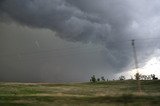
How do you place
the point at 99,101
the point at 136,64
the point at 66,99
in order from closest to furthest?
the point at 99,101 < the point at 66,99 < the point at 136,64

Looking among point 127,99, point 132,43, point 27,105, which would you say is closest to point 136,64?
point 132,43

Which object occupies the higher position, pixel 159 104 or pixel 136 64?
pixel 136 64

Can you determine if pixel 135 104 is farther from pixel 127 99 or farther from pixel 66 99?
pixel 66 99

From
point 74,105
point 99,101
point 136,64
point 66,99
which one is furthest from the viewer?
point 136,64

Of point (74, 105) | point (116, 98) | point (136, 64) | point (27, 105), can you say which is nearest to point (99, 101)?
point (116, 98)

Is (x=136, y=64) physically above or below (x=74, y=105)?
above

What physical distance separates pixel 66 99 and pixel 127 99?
16745mm

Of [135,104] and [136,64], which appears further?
[136,64]

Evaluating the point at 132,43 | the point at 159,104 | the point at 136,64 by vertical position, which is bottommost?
the point at 159,104

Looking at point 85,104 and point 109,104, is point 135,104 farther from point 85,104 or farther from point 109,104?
point 85,104

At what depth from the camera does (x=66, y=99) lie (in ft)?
287

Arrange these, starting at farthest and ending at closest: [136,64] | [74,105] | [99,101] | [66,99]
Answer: [136,64] < [66,99] < [99,101] < [74,105]

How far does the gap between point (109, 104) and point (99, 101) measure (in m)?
7.16

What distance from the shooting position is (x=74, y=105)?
2849 inches
